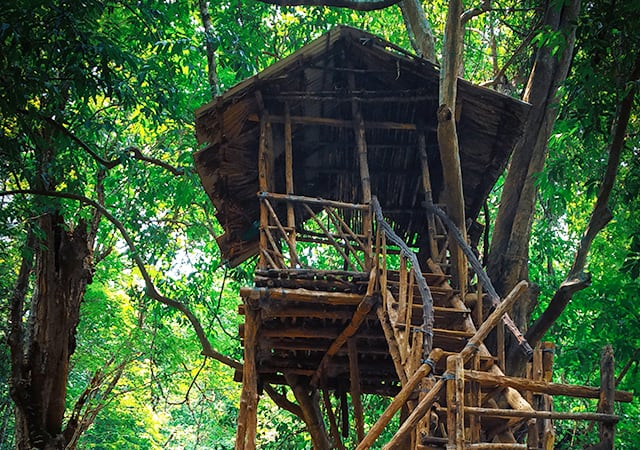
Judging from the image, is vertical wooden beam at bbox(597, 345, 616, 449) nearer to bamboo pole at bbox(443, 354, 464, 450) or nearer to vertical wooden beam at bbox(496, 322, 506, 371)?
bamboo pole at bbox(443, 354, 464, 450)

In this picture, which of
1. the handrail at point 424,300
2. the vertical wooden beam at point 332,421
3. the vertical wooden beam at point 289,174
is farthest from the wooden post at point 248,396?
the vertical wooden beam at point 332,421

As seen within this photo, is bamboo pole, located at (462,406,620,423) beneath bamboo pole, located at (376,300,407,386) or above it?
beneath

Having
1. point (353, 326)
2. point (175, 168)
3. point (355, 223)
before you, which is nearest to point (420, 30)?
point (355, 223)

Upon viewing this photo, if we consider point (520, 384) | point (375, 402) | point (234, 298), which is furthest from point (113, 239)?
point (520, 384)

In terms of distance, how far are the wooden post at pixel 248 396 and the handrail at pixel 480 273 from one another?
2.26m

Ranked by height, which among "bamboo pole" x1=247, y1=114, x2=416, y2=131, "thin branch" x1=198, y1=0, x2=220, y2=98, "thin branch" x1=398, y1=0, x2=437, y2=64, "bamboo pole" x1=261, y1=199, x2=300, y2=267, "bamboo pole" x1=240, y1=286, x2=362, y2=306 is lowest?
"bamboo pole" x1=240, y1=286, x2=362, y2=306

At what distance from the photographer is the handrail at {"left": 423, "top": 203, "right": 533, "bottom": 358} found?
16.8 ft

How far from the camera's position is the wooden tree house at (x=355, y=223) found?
5.58 metres

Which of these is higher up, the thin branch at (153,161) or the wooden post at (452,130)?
the thin branch at (153,161)

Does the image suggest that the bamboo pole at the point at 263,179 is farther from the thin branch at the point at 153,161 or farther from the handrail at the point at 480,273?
the thin branch at the point at 153,161

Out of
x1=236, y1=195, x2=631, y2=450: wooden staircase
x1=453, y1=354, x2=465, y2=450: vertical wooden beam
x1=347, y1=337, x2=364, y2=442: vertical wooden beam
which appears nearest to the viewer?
x1=453, y1=354, x2=465, y2=450: vertical wooden beam

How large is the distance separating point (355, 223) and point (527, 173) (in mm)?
3034

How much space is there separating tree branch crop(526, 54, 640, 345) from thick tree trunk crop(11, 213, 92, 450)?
589cm

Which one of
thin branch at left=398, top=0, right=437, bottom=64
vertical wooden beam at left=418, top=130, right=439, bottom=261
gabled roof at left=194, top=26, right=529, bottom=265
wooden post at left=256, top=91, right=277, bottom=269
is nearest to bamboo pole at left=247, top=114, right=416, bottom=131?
gabled roof at left=194, top=26, right=529, bottom=265
